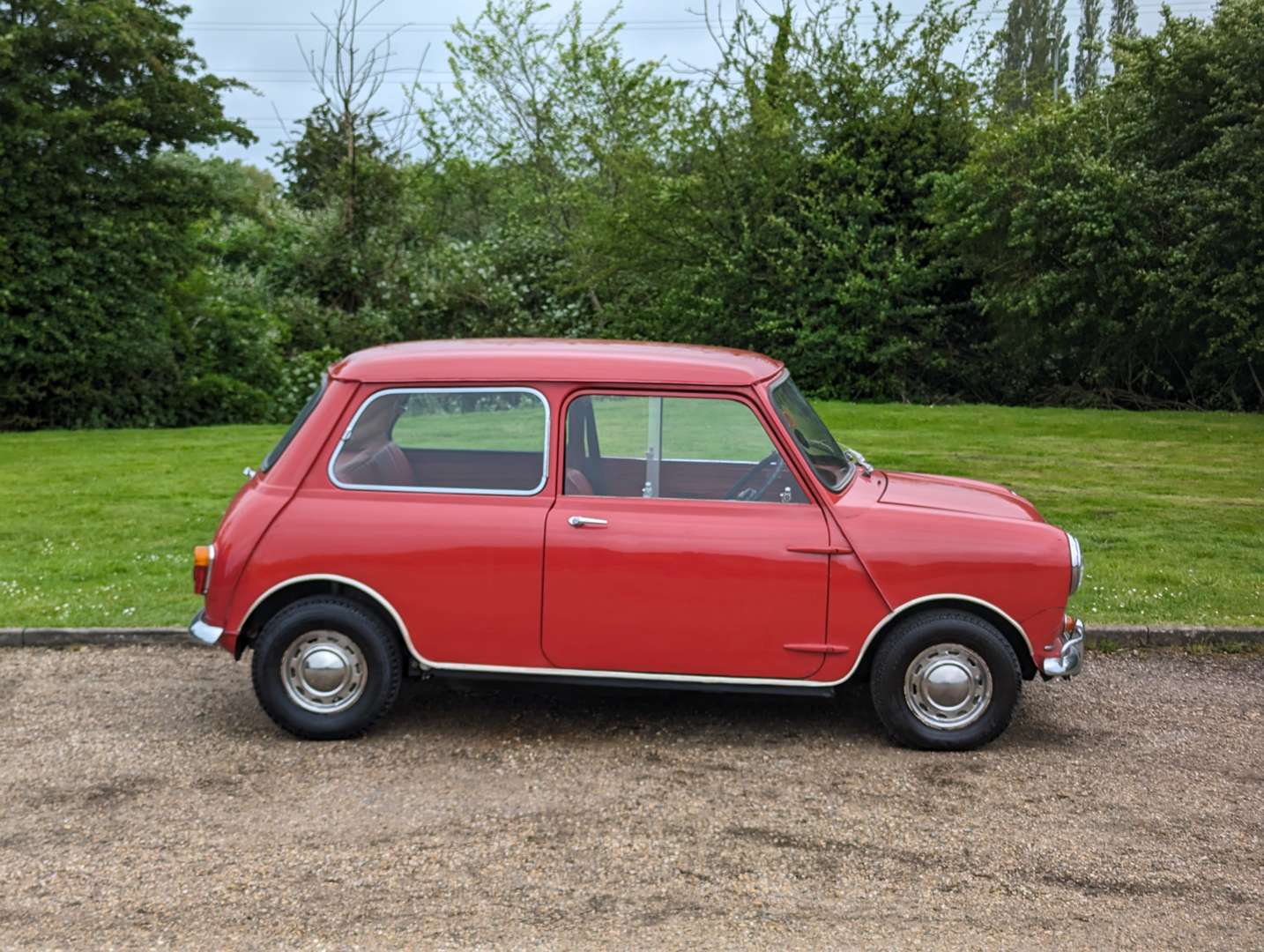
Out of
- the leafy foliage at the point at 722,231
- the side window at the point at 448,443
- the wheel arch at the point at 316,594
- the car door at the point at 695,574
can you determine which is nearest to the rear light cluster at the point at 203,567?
the wheel arch at the point at 316,594

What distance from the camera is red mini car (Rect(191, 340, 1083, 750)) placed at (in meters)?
5.50

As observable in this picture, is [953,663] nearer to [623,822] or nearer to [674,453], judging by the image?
[674,453]

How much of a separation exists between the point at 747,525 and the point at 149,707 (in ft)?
9.79

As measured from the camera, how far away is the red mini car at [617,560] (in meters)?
5.50

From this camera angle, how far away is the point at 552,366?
5.80 meters

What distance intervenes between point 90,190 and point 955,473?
52.1 ft

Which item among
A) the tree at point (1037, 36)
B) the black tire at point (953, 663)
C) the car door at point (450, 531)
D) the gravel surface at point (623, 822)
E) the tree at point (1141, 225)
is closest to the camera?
the gravel surface at point (623, 822)

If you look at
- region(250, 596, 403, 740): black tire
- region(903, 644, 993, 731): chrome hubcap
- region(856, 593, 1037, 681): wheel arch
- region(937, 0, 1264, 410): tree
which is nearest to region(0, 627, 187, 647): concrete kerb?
region(250, 596, 403, 740): black tire

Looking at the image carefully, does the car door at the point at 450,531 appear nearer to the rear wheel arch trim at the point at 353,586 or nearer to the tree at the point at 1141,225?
the rear wheel arch trim at the point at 353,586

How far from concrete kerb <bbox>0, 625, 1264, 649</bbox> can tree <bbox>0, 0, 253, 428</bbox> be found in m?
16.3

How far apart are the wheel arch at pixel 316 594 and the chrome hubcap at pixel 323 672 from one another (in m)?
0.17

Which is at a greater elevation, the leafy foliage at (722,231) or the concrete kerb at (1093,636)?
the leafy foliage at (722,231)

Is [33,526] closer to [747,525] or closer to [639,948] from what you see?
[747,525]

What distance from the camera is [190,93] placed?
22.4 meters
